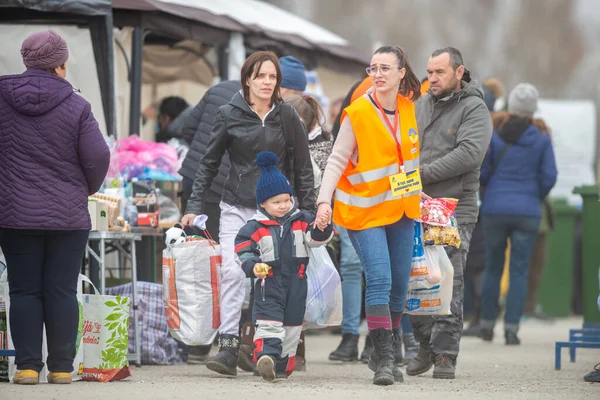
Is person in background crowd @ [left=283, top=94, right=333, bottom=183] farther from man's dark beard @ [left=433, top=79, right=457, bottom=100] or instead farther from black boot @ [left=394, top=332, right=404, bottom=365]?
black boot @ [left=394, top=332, right=404, bottom=365]

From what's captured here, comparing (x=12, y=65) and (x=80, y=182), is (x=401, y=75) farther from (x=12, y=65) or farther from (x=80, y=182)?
(x=12, y=65)

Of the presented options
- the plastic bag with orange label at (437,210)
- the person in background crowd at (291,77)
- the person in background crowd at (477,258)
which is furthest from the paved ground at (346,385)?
the person in background crowd at (477,258)

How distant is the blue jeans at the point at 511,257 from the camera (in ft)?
38.9

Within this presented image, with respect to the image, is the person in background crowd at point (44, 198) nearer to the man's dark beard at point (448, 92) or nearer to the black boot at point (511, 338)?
the man's dark beard at point (448, 92)

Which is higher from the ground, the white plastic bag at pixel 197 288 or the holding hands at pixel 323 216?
the holding hands at pixel 323 216

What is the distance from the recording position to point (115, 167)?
1002 cm

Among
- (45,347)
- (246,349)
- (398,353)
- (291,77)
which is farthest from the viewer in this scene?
(291,77)

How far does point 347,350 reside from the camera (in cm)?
1002

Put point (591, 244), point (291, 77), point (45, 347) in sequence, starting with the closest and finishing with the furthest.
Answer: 1. point (45, 347)
2. point (291, 77)
3. point (591, 244)

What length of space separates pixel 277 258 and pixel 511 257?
15.0 feet

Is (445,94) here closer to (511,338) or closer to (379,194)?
(379,194)

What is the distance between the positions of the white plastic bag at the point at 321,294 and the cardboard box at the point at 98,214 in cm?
169

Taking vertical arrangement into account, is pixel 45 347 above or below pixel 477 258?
below

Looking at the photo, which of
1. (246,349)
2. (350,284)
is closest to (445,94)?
(350,284)
